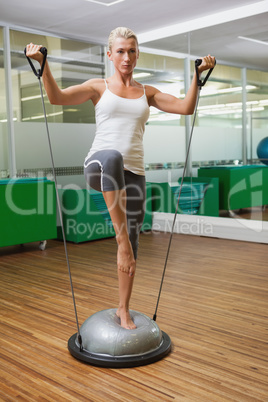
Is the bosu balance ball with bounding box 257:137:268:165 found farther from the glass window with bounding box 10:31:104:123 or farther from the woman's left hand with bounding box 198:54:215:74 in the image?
the woman's left hand with bounding box 198:54:215:74

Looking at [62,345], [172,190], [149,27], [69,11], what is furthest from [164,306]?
[149,27]

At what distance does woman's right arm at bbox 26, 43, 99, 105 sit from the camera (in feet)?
7.18

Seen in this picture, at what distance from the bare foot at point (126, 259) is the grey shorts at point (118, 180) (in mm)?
130

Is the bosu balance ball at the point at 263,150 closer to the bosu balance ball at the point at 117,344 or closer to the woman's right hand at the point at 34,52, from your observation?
the bosu balance ball at the point at 117,344

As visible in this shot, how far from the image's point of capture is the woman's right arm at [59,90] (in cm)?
219

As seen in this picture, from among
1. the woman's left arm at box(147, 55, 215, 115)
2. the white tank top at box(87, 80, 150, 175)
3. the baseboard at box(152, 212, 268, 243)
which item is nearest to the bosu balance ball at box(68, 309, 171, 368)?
the white tank top at box(87, 80, 150, 175)

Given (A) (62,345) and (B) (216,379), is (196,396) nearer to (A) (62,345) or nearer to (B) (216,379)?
(B) (216,379)

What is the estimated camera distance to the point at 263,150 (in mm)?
5543

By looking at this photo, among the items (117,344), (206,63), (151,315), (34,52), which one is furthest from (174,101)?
(151,315)

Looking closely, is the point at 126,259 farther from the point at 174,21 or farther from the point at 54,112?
the point at 174,21

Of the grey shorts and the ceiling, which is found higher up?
the ceiling

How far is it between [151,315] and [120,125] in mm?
1380

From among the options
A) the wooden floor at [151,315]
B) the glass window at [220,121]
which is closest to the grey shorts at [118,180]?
the wooden floor at [151,315]

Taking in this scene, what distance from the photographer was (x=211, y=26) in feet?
19.1
